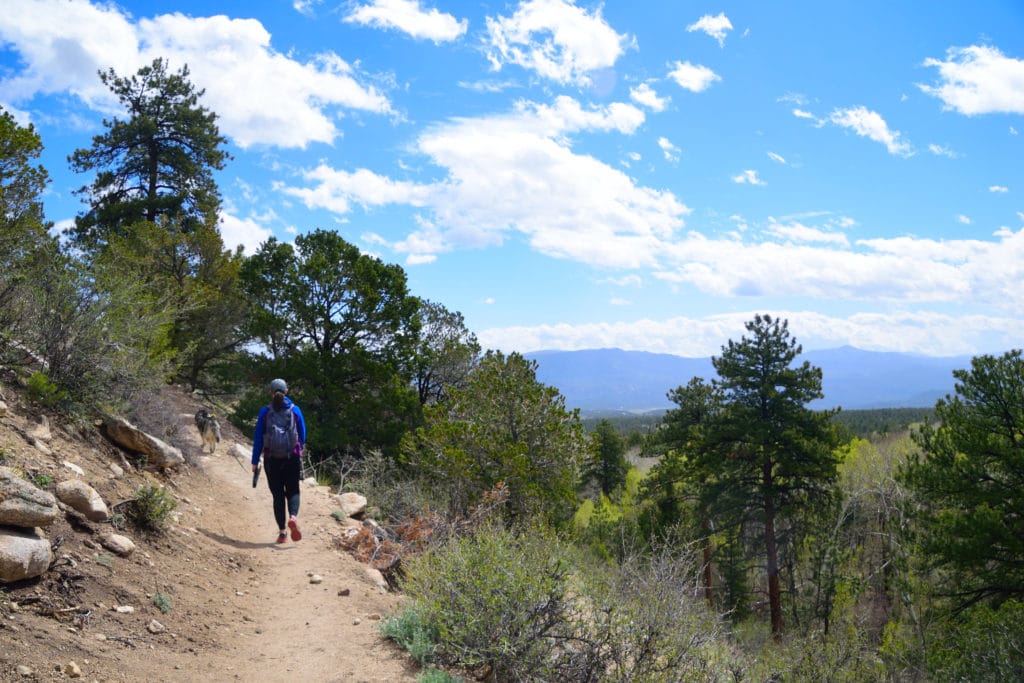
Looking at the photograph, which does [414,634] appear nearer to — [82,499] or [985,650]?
[82,499]

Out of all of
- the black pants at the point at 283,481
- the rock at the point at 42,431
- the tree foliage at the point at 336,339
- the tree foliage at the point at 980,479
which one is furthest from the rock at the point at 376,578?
the tree foliage at the point at 980,479

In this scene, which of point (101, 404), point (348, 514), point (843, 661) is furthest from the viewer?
point (843, 661)

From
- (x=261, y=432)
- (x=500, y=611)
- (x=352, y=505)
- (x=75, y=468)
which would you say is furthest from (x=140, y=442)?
(x=500, y=611)

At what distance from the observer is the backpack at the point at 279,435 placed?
25.5ft

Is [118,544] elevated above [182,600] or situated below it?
above

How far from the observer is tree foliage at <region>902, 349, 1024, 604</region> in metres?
12.8

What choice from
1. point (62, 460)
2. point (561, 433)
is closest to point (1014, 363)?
point (561, 433)

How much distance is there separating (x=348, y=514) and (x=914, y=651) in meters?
14.5

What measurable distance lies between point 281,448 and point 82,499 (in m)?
2.46

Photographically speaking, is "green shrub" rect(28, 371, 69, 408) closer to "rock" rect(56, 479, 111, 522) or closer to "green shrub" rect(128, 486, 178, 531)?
"green shrub" rect(128, 486, 178, 531)

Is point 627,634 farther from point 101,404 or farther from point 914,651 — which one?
point 914,651

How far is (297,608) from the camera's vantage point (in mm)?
6117

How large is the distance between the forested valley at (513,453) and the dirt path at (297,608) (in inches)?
18.7

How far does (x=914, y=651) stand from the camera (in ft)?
49.2
